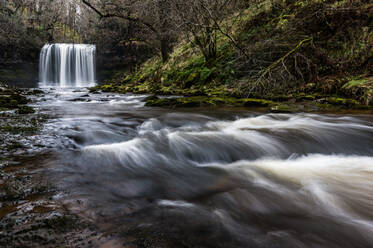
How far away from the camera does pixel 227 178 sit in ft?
8.58

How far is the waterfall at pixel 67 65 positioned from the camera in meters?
25.4

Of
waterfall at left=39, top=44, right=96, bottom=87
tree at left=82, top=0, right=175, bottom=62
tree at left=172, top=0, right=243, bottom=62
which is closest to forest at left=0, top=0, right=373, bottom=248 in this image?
tree at left=172, top=0, right=243, bottom=62

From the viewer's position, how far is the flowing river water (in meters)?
1.59

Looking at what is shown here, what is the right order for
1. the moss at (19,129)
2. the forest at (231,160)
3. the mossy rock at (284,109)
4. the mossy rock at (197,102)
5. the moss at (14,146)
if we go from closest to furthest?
1. the forest at (231,160)
2. the moss at (14,146)
3. the moss at (19,129)
4. the mossy rock at (284,109)
5. the mossy rock at (197,102)

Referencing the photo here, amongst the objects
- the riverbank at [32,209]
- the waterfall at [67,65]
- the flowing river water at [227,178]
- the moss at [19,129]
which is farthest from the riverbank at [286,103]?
the waterfall at [67,65]

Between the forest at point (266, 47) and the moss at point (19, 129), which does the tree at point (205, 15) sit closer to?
the forest at point (266, 47)

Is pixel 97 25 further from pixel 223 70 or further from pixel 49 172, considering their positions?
pixel 49 172

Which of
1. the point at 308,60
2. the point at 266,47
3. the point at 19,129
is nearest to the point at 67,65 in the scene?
the point at 266,47

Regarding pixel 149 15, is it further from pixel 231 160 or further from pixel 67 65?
pixel 67 65

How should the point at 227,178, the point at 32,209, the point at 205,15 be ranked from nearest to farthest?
1. the point at 32,209
2. the point at 227,178
3. the point at 205,15

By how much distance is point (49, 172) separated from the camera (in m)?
2.31

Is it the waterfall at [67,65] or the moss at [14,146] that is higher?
the waterfall at [67,65]

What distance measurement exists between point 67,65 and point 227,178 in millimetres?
28286

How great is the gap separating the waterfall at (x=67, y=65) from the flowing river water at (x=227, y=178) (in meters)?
23.7
